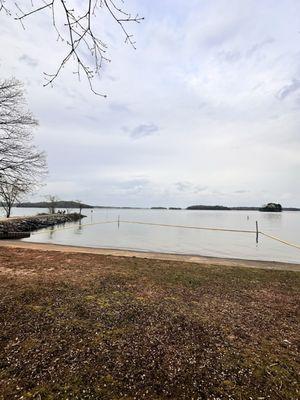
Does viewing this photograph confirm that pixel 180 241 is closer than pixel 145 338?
No

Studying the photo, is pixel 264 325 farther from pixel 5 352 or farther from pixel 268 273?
pixel 268 273

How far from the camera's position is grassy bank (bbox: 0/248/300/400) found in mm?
2912

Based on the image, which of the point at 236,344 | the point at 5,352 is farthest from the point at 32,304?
the point at 236,344

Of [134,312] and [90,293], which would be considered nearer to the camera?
[134,312]

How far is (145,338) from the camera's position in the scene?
389 centimetres

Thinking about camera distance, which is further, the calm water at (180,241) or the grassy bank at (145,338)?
the calm water at (180,241)

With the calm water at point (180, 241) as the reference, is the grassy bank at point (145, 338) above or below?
above

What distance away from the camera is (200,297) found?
19.1 ft

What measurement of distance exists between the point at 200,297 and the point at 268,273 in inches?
144

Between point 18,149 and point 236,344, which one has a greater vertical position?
point 18,149

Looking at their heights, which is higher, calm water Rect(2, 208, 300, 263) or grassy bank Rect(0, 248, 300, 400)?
grassy bank Rect(0, 248, 300, 400)

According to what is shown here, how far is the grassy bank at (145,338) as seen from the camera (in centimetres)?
291

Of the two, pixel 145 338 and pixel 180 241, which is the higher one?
pixel 145 338

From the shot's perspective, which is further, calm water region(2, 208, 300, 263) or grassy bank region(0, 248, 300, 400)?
→ calm water region(2, 208, 300, 263)
